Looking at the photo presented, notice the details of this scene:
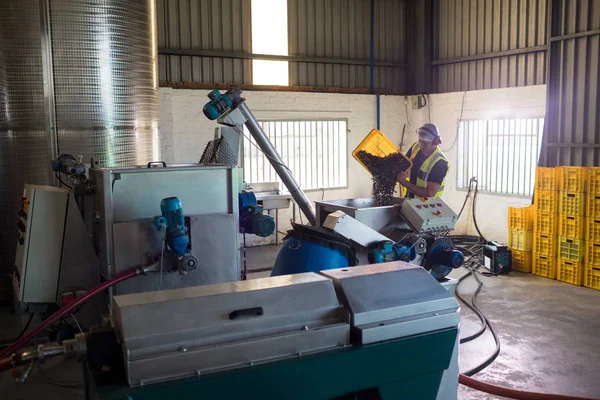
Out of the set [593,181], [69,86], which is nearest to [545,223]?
[593,181]

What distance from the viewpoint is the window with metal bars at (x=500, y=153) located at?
7.42 meters

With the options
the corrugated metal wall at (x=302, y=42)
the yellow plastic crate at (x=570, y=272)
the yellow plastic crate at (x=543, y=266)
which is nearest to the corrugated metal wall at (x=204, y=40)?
the corrugated metal wall at (x=302, y=42)

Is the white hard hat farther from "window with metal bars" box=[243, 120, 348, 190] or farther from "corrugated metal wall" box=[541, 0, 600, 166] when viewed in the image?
"window with metal bars" box=[243, 120, 348, 190]

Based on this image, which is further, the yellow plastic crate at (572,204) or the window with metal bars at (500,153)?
the window with metal bars at (500,153)

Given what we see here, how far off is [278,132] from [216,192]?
5.03 metres

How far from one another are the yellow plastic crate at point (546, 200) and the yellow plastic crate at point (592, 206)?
34 cm

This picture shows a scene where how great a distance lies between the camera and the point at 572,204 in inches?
233

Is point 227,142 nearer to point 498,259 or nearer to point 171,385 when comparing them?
point 171,385

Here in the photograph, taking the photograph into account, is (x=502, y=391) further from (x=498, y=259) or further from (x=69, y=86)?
(x=69, y=86)

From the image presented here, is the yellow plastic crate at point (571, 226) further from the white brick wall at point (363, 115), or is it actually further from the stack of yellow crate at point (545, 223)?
the white brick wall at point (363, 115)

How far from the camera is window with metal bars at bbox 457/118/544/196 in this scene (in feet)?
24.3

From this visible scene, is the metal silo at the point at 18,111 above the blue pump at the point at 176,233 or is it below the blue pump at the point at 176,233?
above

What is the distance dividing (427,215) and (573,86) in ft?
12.4

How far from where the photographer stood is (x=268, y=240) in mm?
8227
